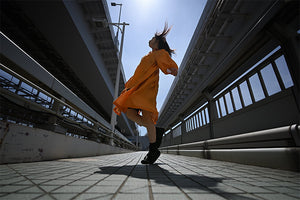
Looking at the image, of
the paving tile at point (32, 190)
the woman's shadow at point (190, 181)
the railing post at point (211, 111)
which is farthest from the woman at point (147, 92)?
the railing post at point (211, 111)

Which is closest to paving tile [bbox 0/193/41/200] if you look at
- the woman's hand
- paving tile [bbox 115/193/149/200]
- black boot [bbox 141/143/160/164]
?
paving tile [bbox 115/193/149/200]

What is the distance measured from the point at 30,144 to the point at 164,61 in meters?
2.41

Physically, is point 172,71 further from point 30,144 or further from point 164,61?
point 30,144

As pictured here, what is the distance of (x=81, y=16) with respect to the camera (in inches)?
307

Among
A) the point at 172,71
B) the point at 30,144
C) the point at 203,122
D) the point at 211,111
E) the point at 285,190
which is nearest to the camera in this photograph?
the point at 285,190

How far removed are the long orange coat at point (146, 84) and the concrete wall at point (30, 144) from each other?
1289 millimetres

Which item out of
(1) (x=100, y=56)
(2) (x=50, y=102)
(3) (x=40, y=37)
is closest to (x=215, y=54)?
(2) (x=50, y=102)

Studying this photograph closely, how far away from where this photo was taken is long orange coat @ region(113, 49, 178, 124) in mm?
2416

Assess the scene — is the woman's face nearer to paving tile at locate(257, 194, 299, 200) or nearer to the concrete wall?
the concrete wall

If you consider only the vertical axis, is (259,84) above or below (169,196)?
above

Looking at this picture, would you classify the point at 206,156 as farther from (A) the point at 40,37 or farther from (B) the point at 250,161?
(A) the point at 40,37

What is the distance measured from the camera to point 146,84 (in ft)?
8.23

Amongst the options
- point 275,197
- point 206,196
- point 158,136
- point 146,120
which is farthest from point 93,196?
point 158,136

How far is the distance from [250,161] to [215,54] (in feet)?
11.9
